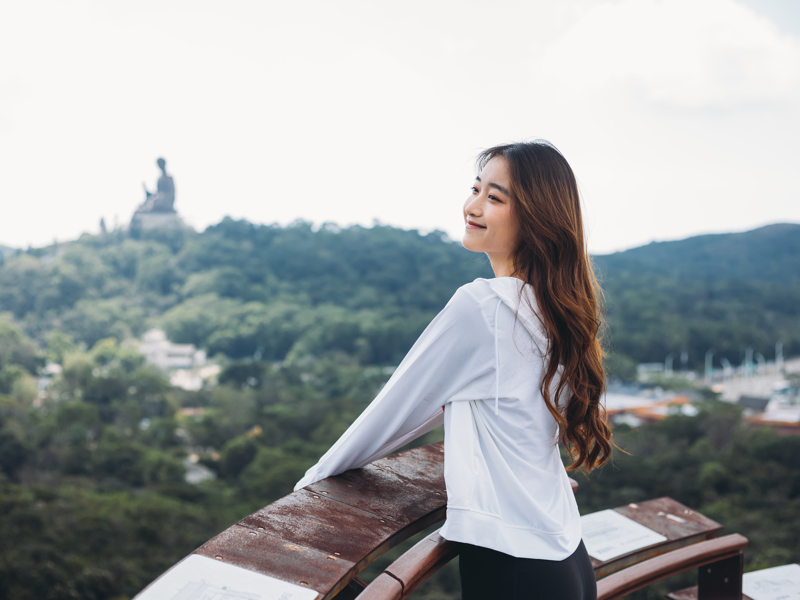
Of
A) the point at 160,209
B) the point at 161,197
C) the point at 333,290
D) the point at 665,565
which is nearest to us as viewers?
the point at 665,565

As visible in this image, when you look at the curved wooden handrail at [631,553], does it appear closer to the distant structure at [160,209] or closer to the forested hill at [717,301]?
the forested hill at [717,301]

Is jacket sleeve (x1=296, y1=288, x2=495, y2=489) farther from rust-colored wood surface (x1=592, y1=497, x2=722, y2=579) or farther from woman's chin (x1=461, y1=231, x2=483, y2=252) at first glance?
rust-colored wood surface (x1=592, y1=497, x2=722, y2=579)

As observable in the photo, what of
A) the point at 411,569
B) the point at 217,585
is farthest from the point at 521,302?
A: the point at 217,585

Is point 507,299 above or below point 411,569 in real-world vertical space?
above

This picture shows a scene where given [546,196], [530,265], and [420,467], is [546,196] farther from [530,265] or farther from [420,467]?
[420,467]

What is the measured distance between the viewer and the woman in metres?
1.10

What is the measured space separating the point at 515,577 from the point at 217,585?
1.65 ft

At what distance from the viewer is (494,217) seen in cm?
126

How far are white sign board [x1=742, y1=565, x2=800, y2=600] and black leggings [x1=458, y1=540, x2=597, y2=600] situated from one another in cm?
100

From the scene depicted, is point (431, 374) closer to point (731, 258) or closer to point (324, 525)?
point (324, 525)

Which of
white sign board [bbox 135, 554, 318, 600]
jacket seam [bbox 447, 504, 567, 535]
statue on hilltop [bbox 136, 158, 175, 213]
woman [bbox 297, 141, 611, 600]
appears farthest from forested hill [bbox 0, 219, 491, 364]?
white sign board [bbox 135, 554, 318, 600]

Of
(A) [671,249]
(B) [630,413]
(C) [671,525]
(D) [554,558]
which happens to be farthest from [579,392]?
(A) [671,249]

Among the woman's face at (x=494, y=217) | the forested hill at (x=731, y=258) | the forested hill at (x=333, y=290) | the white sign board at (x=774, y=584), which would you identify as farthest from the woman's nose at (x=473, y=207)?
the forested hill at (x=731, y=258)

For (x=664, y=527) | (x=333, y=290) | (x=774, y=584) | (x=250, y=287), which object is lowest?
(x=333, y=290)
